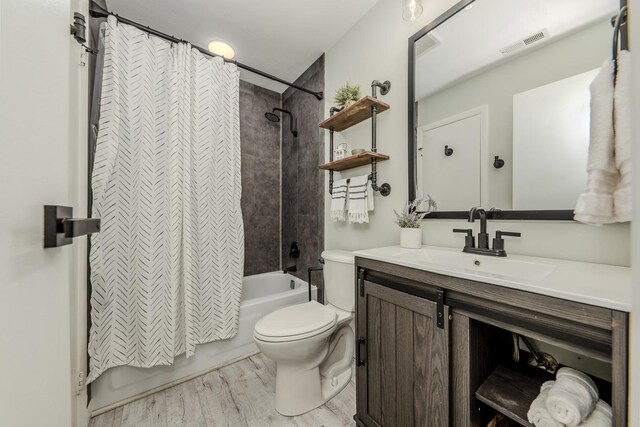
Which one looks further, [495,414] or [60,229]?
[495,414]

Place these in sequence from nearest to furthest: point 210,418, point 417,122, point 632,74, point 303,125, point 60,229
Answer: point 632,74, point 60,229, point 210,418, point 417,122, point 303,125

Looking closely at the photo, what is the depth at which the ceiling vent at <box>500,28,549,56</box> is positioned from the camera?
953 millimetres

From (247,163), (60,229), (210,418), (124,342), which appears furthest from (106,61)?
(210,418)

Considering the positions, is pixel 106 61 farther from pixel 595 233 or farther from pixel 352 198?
pixel 595 233

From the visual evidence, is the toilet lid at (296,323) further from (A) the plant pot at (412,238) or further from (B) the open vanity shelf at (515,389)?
(B) the open vanity shelf at (515,389)

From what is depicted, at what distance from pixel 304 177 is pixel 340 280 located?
1.14 metres

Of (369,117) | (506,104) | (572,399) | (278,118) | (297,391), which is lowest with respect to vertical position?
(297,391)

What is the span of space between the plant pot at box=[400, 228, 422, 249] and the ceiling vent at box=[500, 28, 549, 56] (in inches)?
34.5

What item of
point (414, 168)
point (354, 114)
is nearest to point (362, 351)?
point (414, 168)

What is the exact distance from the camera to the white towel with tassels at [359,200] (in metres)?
1.58

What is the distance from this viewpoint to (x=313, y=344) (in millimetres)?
1262

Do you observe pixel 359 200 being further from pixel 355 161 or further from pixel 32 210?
pixel 32 210

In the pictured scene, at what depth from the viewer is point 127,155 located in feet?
4.58

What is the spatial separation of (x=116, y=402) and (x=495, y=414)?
1871 mm
